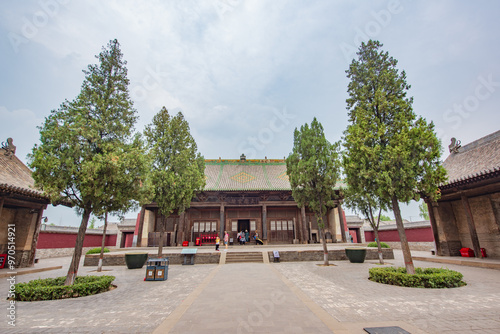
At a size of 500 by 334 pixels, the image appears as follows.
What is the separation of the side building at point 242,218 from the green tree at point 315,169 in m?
7.73

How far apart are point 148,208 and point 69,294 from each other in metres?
14.9

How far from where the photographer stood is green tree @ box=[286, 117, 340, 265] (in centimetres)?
1160

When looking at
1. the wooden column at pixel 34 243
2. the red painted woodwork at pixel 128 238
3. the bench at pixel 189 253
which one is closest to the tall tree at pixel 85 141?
the bench at pixel 189 253

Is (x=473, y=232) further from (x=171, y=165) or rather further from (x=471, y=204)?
(x=171, y=165)

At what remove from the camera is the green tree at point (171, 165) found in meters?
12.0

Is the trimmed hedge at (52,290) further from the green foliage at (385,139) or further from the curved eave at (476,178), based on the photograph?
the curved eave at (476,178)

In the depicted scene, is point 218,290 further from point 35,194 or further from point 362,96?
point 35,194

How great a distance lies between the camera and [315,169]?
11570 mm

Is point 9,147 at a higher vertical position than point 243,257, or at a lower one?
higher

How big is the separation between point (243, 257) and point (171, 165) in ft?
22.2

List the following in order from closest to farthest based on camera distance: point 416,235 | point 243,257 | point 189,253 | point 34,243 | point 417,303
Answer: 1. point 417,303
2. point 34,243
3. point 189,253
4. point 243,257
5. point 416,235

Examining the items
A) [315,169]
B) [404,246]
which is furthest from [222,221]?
[404,246]

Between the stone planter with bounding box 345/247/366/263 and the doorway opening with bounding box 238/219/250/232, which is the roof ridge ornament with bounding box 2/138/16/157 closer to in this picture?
the doorway opening with bounding box 238/219/250/232

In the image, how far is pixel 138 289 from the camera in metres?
6.89
